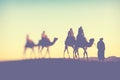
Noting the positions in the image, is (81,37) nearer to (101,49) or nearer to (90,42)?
(90,42)

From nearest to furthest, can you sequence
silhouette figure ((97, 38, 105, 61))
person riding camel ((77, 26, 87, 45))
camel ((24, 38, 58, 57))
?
person riding camel ((77, 26, 87, 45)), silhouette figure ((97, 38, 105, 61)), camel ((24, 38, 58, 57))

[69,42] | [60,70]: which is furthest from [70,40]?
[60,70]

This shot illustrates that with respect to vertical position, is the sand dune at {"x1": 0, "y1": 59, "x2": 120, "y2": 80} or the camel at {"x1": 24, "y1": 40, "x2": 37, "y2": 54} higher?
the camel at {"x1": 24, "y1": 40, "x2": 37, "y2": 54}

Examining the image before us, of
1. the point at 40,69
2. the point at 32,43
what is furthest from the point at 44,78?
the point at 32,43

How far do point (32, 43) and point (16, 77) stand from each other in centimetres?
236

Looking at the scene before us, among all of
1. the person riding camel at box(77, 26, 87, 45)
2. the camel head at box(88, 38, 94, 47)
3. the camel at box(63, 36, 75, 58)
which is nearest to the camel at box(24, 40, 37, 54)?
the camel at box(63, 36, 75, 58)

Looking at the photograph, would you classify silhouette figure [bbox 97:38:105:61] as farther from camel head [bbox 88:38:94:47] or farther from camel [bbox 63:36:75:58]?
camel [bbox 63:36:75:58]

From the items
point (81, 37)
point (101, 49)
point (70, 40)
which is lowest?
point (101, 49)

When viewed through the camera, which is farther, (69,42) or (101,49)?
(101,49)

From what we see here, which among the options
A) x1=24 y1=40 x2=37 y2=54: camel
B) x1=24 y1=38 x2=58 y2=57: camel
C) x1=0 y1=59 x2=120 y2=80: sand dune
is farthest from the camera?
x1=24 y1=40 x2=37 y2=54: camel

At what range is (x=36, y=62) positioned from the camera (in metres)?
30.1

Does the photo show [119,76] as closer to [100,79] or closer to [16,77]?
[100,79]

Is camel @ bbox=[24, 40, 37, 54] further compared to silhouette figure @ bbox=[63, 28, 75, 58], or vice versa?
camel @ bbox=[24, 40, 37, 54]

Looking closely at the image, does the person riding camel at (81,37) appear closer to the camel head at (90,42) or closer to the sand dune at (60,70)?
the camel head at (90,42)
